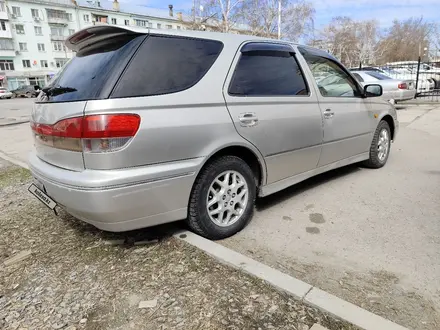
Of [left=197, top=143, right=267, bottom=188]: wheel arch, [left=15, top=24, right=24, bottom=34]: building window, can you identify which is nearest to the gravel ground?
[left=197, top=143, right=267, bottom=188]: wheel arch

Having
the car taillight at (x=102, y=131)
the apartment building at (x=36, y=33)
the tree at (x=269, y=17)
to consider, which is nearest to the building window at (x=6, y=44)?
the apartment building at (x=36, y=33)

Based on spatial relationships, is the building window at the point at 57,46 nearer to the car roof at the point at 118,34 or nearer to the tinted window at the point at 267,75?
the car roof at the point at 118,34

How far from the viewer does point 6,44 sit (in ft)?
161

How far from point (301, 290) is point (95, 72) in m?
2.07

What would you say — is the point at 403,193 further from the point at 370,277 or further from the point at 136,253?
the point at 136,253

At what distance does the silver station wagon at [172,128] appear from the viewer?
2.30 m

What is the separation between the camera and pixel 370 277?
2.41 meters

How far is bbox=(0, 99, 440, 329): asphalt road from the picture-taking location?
2227mm

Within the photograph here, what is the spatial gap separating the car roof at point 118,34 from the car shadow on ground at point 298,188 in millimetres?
1728

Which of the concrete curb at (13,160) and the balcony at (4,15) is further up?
the balcony at (4,15)

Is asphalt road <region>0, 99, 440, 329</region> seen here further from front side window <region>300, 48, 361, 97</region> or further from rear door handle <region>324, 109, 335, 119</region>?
front side window <region>300, 48, 361, 97</region>

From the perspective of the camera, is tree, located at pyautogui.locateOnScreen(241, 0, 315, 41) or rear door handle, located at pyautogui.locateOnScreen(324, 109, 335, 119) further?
tree, located at pyautogui.locateOnScreen(241, 0, 315, 41)

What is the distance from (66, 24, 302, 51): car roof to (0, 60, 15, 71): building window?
56.7 meters

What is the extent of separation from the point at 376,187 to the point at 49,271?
3636 mm
